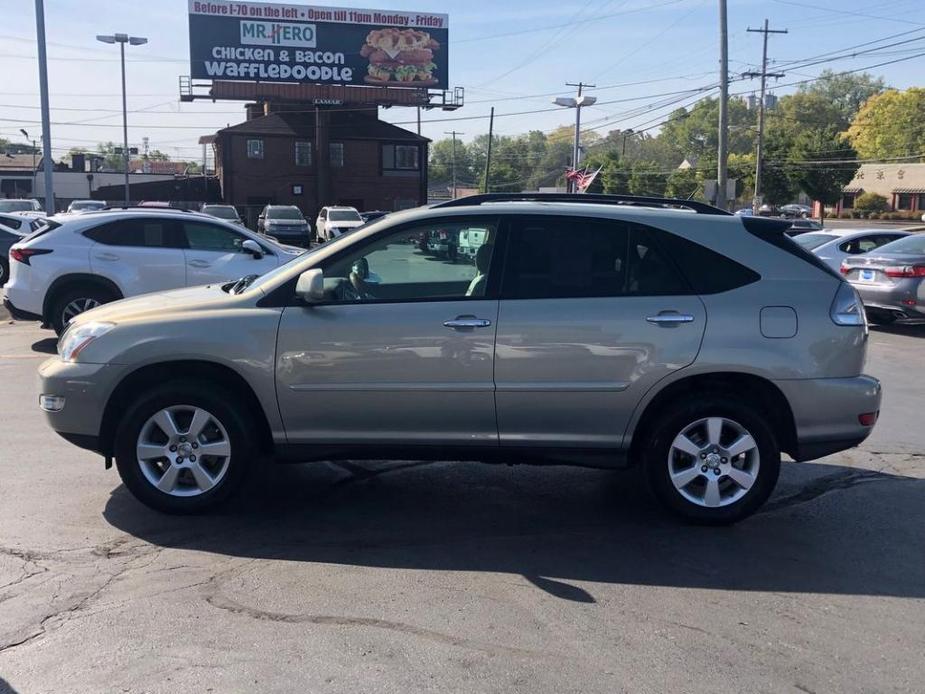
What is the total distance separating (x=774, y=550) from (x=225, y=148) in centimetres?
5264

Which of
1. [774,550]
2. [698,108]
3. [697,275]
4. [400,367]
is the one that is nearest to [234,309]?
[400,367]

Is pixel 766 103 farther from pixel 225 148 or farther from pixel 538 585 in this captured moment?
pixel 538 585

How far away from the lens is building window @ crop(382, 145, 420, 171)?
56281mm

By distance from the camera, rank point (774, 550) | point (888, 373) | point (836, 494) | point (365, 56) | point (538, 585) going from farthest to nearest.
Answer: point (365, 56)
point (888, 373)
point (836, 494)
point (774, 550)
point (538, 585)

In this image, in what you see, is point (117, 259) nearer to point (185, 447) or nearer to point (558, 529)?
point (185, 447)

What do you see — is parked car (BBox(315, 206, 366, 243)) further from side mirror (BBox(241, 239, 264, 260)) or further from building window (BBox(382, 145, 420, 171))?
side mirror (BBox(241, 239, 264, 260))

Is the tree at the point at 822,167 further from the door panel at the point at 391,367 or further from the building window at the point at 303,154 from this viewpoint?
the door panel at the point at 391,367

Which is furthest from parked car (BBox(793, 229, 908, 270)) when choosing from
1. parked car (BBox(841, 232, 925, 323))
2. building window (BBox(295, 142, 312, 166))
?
building window (BBox(295, 142, 312, 166))

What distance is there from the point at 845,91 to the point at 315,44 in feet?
363

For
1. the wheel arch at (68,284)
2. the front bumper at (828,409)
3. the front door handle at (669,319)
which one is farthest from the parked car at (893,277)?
the wheel arch at (68,284)

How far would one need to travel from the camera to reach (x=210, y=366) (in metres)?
5.23

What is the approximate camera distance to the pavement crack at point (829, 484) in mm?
5766

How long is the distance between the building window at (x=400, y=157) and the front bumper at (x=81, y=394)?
52258 millimetres

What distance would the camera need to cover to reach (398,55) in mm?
51906
